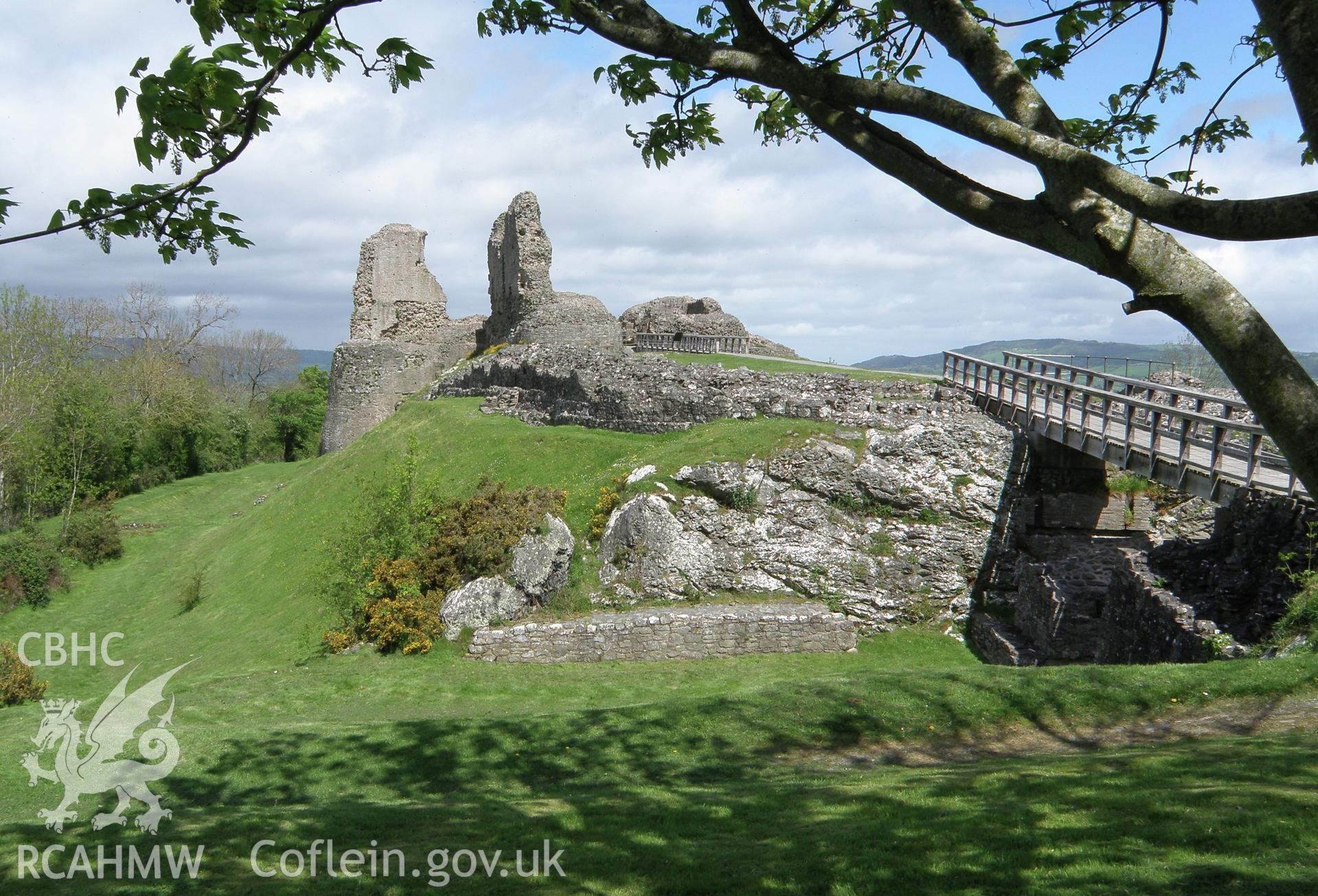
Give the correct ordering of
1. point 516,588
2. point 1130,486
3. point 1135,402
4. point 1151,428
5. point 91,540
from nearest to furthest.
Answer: point 1151,428
point 1135,402
point 516,588
point 1130,486
point 91,540

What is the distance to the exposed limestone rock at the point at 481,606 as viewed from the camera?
17000 mm

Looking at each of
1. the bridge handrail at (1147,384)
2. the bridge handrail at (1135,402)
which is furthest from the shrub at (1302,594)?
the bridge handrail at (1147,384)

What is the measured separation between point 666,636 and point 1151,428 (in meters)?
9.47

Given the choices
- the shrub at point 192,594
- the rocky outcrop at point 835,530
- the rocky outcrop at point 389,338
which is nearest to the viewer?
the rocky outcrop at point 835,530

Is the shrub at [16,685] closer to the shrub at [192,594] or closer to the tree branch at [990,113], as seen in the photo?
the shrub at [192,594]

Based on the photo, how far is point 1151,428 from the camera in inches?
630

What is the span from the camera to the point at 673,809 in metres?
8.01

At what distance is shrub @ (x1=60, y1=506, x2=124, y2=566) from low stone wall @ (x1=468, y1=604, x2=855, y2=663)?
2285 cm

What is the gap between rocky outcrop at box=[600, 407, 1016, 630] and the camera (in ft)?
59.0

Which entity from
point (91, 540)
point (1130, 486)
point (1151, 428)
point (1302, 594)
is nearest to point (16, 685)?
point (91, 540)

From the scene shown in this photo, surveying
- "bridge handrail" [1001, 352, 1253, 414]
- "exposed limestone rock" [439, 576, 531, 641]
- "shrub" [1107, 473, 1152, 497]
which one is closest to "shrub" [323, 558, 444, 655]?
"exposed limestone rock" [439, 576, 531, 641]

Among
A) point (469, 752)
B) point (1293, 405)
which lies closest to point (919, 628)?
point (469, 752)

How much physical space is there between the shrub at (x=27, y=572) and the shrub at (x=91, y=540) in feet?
5.69

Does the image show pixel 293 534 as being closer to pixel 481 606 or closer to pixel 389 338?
pixel 481 606
